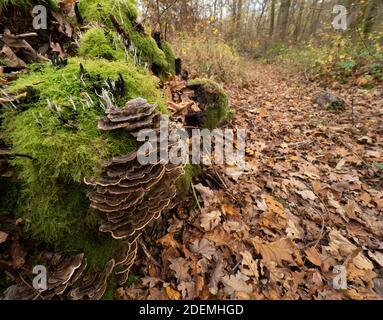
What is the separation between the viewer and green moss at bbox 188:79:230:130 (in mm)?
4184

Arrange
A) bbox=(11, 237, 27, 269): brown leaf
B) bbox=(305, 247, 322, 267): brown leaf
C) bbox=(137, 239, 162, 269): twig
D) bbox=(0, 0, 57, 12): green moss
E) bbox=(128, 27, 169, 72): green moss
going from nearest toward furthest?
bbox=(11, 237, 27, 269): brown leaf
bbox=(137, 239, 162, 269): twig
bbox=(305, 247, 322, 267): brown leaf
bbox=(0, 0, 57, 12): green moss
bbox=(128, 27, 169, 72): green moss

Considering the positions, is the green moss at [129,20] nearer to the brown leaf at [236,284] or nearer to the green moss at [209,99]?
the green moss at [209,99]

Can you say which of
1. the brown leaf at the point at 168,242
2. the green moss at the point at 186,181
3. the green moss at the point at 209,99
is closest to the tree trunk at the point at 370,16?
the green moss at the point at 209,99

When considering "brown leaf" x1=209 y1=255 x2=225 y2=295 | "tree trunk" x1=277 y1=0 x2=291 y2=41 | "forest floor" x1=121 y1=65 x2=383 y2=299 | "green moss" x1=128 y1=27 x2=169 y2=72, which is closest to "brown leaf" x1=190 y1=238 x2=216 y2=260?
"forest floor" x1=121 y1=65 x2=383 y2=299

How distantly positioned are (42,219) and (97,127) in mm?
933

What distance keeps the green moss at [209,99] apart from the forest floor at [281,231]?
951 mm

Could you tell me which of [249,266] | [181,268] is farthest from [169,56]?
[249,266]

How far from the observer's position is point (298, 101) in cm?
813

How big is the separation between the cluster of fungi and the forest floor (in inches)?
21.7

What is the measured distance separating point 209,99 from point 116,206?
293cm

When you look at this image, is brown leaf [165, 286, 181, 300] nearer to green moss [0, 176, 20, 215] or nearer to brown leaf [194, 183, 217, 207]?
brown leaf [194, 183, 217, 207]

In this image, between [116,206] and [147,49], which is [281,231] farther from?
[147,49]

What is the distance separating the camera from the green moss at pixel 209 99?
4.18m
